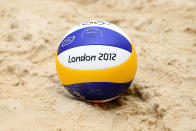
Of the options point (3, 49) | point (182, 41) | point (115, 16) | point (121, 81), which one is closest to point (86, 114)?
point (121, 81)

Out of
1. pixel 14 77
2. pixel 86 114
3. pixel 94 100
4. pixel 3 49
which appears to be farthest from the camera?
pixel 3 49

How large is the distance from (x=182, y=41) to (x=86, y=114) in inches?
84.9

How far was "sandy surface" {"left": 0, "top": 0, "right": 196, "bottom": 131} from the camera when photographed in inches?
96.0

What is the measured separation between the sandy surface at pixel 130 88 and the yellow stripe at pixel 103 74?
0.89 ft

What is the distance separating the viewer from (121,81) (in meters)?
2.55

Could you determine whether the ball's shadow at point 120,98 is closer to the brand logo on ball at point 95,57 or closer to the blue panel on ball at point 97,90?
the blue panel on ball at point 97,90

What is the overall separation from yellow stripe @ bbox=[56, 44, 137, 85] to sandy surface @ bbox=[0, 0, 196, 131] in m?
0.27

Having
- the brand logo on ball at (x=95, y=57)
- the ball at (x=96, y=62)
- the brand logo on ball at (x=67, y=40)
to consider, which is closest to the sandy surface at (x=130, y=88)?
the ball at (x=96, y=62)

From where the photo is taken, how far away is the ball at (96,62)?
2.46 meters

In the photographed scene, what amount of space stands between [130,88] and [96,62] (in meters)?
0.74

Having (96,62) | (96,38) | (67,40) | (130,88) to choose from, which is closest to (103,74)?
(96,62)

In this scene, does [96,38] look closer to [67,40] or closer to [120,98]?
[67,40]

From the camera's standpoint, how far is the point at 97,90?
8.31 feet

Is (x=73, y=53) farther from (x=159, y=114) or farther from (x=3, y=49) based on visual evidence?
(x=3, y=49)
